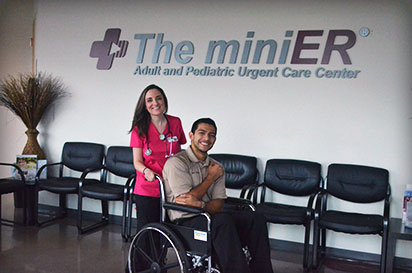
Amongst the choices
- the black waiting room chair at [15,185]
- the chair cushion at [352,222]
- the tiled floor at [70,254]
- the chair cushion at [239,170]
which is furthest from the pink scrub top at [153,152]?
the black waiting room chair at [15,185]

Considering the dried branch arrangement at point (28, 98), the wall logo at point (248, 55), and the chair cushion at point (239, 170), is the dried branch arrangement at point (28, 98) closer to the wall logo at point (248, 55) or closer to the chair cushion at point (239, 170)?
the wall logo at point (248, 55)

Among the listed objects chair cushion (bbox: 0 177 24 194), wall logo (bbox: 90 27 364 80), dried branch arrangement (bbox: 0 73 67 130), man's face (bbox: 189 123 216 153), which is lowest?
chair cushion (bbox: 0 177 24 194)

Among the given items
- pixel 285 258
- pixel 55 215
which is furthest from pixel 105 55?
pixel 285 258

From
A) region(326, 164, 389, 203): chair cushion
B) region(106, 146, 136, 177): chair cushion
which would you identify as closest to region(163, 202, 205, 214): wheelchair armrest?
region(326, 164, 389, 203): chair cushion

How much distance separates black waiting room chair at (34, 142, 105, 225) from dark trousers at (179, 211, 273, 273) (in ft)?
8.30

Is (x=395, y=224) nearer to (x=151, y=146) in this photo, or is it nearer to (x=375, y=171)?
(x=375, y=171)

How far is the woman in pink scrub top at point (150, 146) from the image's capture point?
3.36 metres

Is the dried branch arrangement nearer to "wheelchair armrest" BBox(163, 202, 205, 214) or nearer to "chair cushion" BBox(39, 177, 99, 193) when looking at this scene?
"chair cushion" BBox(39, 177, 99, 193)

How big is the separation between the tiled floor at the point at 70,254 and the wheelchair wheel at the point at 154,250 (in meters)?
0.73

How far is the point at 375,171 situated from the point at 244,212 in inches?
70.4

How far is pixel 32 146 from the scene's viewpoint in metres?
5.60

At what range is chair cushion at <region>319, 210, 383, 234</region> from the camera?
385 cm

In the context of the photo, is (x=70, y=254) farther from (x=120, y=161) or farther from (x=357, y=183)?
(x=357, y=183)

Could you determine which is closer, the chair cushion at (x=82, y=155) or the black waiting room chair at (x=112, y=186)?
the black waiting room chair at (x=112, y=186)
